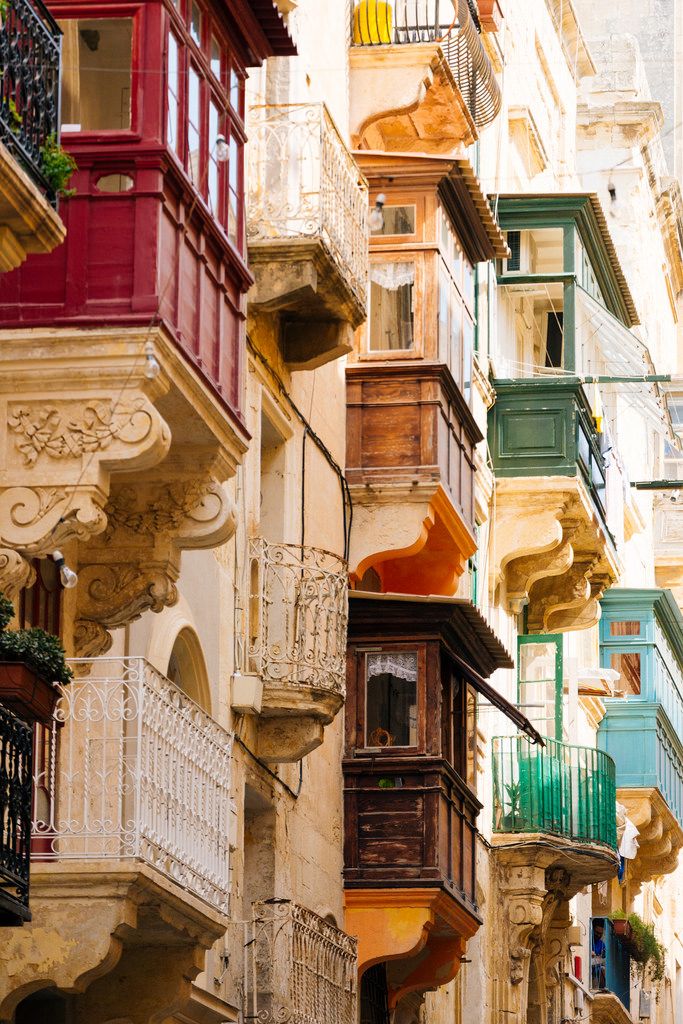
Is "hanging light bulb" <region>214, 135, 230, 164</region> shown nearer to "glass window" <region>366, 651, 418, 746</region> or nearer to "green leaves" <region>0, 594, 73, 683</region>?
"green leaves" <region>0, 594, 73, 683</region>

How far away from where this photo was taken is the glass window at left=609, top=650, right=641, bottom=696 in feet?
128

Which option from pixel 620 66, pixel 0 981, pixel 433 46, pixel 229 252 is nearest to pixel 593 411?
pixel 433 46

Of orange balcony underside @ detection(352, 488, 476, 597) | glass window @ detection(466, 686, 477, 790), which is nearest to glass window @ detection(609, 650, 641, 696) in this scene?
glass window @ detection(466, 686, 477, 790)

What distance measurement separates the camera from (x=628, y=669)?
Answer: 39000 millimetres

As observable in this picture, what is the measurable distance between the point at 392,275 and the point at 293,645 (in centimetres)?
516

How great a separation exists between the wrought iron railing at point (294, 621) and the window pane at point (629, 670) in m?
19.5

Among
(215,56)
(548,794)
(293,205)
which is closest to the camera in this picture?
(215,56)

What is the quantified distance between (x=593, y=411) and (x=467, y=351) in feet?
24.0

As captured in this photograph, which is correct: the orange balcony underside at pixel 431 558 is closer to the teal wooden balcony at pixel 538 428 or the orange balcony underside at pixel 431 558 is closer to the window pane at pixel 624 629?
the teal wooden balcony at pixel 538 428

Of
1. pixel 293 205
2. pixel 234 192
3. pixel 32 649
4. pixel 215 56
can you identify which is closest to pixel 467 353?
pixel 293 205

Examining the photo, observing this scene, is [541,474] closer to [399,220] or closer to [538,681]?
[538,681]

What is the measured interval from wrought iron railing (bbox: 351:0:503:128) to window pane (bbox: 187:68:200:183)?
8697mm

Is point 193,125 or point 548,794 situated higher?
point 193,125

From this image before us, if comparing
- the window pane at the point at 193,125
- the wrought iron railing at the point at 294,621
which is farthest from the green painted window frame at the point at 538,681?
the window pane at the point at 193,125
